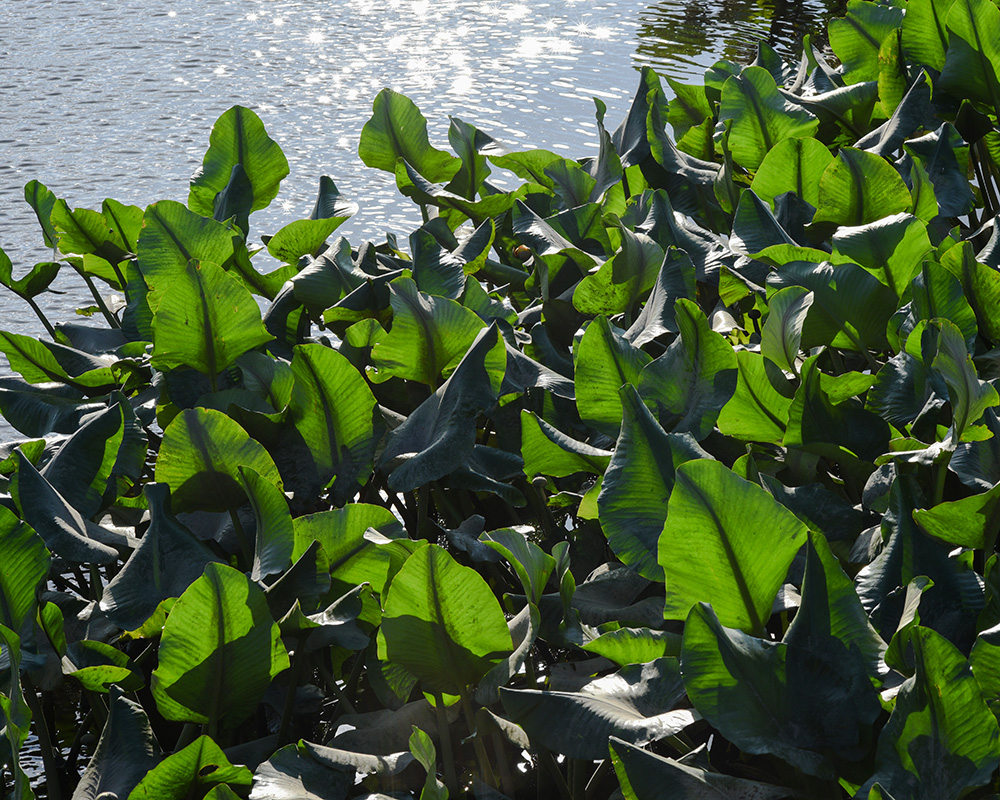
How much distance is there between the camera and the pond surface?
2959 mm

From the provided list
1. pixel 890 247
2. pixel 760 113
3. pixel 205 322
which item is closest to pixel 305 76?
pixel 760 113

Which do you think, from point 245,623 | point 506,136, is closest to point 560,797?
point 245,623

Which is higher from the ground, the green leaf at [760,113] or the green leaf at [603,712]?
the green leaf at [760,113]

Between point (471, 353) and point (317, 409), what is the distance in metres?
0.18

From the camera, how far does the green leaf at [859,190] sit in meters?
1.17

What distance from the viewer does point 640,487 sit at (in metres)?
0.82

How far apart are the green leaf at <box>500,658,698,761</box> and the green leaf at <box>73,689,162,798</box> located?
1.00 ft

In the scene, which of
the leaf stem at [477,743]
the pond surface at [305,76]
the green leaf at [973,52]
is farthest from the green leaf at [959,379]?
the pond surface at [305,76]

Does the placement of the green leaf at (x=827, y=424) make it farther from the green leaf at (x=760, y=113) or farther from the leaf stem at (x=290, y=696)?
the green leaf at (x=760, y=113)

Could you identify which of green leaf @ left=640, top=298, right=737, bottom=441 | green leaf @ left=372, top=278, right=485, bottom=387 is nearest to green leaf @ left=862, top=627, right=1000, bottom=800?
green leaf @ left=640, top=298, right=737, bottom=441

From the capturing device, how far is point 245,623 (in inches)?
30.6

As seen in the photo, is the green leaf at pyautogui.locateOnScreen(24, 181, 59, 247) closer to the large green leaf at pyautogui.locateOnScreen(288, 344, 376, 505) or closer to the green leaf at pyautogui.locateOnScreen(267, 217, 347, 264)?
the green leaf at pyautogui.locateOnScreen(267, 217, 347, 264)

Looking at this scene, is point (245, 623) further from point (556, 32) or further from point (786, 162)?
point (556, 32)

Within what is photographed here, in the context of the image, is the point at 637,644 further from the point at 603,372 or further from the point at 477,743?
the point at 603,372
